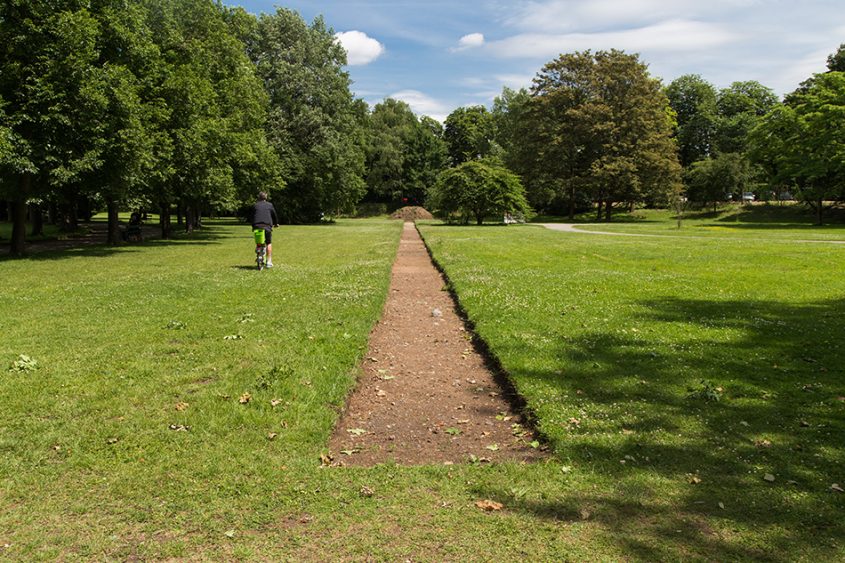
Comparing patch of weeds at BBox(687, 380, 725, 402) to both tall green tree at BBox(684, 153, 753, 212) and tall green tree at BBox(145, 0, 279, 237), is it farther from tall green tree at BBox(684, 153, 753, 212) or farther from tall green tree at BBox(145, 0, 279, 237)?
tall green tree at BBox(684, 153, 753, 212)

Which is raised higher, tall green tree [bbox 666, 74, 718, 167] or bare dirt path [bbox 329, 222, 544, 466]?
tall green tree [bbox 666, 74, 718, 167]

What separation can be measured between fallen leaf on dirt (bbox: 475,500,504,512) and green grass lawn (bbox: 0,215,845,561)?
0.20 feet

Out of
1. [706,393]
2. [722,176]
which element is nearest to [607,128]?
[722,176]

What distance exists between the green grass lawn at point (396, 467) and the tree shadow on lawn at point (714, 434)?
0.02m

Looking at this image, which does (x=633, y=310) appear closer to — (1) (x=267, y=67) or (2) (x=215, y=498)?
(2) (x=215, y=498)

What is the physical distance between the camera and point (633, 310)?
9.93 metres

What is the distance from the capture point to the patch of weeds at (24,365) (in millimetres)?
6301

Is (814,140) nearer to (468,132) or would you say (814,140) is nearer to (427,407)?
(427,407)

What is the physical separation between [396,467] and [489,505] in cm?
91

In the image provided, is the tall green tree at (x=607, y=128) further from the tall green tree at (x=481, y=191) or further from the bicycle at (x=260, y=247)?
the bicycle at (x=260, y=247)

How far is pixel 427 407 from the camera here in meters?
5.87

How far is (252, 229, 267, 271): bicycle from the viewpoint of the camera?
50.8 feet

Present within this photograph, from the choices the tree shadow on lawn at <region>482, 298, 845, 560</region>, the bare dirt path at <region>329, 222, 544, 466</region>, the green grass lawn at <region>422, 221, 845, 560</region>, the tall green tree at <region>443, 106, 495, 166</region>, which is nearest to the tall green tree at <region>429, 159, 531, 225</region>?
the green grass lawn at <region>422, 221, 845, 560</region>

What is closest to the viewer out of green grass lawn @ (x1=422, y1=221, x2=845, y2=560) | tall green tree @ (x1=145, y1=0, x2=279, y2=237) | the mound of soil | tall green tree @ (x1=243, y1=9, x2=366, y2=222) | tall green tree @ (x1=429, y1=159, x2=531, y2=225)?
green grass lawn @ (x1=422, y1=221, x2=845, y2=560)
